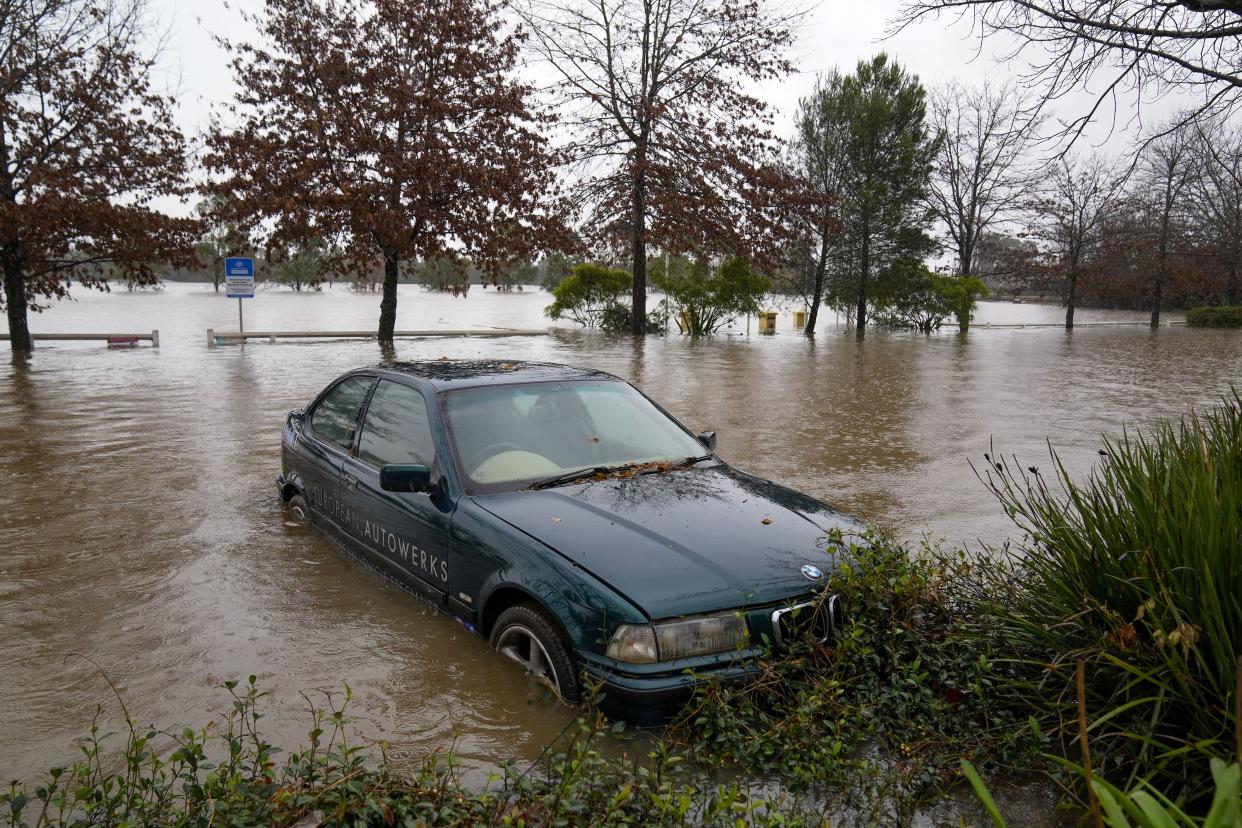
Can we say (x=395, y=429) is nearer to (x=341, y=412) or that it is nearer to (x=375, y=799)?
(x=341, y=412)

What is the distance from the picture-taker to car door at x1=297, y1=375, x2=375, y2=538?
5531 millimetres

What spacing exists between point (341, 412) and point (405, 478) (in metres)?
1.69

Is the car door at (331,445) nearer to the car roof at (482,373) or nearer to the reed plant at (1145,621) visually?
the car roof at (482,373)

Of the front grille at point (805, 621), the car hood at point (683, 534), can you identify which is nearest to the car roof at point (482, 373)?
the car hood at point (683, 534)

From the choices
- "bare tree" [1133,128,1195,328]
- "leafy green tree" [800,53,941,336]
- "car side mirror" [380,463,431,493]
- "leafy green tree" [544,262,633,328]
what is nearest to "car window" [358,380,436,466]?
"car side mirror" [380,463,431,493]

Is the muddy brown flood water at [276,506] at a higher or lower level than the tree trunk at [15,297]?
lower

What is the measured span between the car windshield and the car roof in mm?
76

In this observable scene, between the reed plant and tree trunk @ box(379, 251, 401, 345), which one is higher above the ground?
tree trunk @ box(379, 251, 401, 345)

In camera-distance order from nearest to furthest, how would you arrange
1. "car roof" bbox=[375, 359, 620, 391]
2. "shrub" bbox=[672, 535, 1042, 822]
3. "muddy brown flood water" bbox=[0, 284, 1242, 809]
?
"shrub" bbox=[672, 535, 1042, 822] → "muddy brown flood water" bbox=[0, 284, 1242, 809] → "car roof" bbox=[375, 359, 620, 391]

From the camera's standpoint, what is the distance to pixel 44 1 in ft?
65.3

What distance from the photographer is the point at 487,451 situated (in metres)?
4.64

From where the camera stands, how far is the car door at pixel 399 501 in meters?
4.37

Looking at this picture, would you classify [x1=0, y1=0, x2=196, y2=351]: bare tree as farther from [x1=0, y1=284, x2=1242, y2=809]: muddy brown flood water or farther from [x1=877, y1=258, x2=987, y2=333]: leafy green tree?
[x1=877, y1=258, x2=987, y2=333]: leafy green tree

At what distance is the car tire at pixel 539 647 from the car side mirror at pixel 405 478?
33.3 inches
